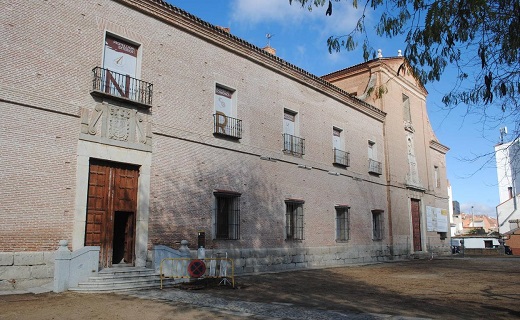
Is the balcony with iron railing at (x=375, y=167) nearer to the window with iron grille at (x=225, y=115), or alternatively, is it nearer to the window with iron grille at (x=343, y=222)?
the window with iron grille at (x=343, y=222)

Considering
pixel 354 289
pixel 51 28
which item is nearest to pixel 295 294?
pixel 354 289

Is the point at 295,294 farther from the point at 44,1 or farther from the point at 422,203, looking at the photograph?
the point at 422,203

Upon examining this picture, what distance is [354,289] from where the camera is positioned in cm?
1113

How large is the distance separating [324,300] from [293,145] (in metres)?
9.42

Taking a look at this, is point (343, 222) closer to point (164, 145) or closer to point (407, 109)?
point (164, 145)

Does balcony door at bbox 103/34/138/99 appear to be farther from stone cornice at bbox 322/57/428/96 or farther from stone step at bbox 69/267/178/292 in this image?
A: stone cornice at bbox 322/57/428/96

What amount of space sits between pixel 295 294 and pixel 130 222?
200 inches

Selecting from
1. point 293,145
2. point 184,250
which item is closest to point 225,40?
point 293,145

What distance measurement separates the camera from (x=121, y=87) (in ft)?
38.8

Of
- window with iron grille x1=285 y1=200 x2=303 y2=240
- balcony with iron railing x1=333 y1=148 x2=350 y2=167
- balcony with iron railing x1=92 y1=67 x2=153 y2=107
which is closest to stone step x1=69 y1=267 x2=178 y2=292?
balcony with iron railing x1=92 y1=67 x2=153 y2=107

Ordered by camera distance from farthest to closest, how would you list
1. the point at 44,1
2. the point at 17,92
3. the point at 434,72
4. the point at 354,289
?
1. the point at 354,289
2. the point at 44,1
3. the point at 17,92
4. the point at 434,72

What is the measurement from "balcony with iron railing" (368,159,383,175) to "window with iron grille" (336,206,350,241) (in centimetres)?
344

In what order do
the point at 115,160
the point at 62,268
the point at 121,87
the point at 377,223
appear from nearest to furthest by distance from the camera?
the point at 62,268 → the point at 115,160 → the point at 121,87 → the point at 377,223

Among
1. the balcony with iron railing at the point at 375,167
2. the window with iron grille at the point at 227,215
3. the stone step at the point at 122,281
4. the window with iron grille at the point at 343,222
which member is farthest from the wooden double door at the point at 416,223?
the stone step at the point at 122,281
